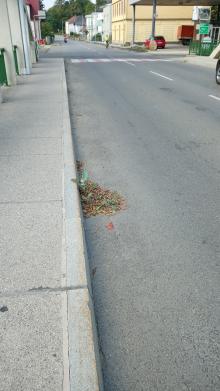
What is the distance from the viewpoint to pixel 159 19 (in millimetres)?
62344

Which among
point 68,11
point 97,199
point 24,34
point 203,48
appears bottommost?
point 203,48

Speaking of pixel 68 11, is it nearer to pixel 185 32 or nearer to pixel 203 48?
pixel 185 32

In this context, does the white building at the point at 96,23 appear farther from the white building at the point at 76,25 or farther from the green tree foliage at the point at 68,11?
the green tree foliage at the point at 68,11

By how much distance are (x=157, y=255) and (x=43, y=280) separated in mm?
1230

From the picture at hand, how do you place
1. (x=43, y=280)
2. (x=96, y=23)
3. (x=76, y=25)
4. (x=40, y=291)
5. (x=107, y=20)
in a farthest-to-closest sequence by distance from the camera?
1. (x=76, y=25)
2. (x=96, y=23)
3. (x=107, y=20)
4. (x=43, y=280)
5. (x=40, y=291)

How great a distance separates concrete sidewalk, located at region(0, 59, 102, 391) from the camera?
7.41ft

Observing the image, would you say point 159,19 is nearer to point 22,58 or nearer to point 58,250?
point 22,58

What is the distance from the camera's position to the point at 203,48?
108ft

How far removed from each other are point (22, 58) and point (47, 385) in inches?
732

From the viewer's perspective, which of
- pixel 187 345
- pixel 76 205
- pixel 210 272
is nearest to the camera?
pixel 187 345

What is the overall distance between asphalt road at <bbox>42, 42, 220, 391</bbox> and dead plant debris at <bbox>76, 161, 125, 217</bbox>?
0.15 m

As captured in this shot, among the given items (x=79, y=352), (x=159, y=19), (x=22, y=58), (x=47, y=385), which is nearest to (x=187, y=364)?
(x=79, y=352)

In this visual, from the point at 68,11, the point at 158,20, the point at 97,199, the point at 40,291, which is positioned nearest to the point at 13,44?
the point at 97,199

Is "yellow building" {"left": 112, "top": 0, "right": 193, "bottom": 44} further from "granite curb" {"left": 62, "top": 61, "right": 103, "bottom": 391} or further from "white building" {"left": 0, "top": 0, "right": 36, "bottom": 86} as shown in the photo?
"granite curb" {"left": 62, "top": 61, "right": 103, "bottom": 391}
